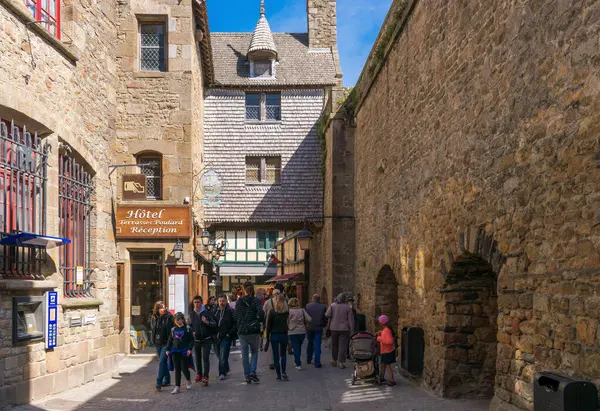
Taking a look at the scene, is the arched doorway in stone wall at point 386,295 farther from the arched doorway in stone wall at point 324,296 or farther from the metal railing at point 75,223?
→ the metal railing at point 75,223

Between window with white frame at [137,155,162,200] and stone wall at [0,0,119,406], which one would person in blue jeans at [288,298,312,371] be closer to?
stone wall at [0,0,119,406]

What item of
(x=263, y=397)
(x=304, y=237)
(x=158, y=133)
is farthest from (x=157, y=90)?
(x=263, y=397)

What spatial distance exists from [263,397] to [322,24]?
20046 mm

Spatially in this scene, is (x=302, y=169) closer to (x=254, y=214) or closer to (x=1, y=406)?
(x=254, y=214)

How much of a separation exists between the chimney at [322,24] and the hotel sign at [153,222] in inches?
474

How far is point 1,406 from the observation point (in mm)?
8555

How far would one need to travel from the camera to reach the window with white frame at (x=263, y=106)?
80.0 ft

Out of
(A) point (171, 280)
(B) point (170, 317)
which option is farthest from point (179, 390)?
(A) point (171, 280)

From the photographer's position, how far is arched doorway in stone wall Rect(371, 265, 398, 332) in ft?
48.1

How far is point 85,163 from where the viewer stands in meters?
12.4

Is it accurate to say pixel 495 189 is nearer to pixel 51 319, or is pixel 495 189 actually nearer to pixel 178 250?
pixel 51 319

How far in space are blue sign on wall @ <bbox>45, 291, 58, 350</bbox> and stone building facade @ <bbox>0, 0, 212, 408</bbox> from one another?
12 cm

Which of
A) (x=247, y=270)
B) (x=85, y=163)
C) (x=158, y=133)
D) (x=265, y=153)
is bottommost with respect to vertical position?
(x=247, y=270)

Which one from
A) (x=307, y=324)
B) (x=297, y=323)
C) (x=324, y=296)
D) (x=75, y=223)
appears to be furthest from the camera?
(x=324, y=296)
